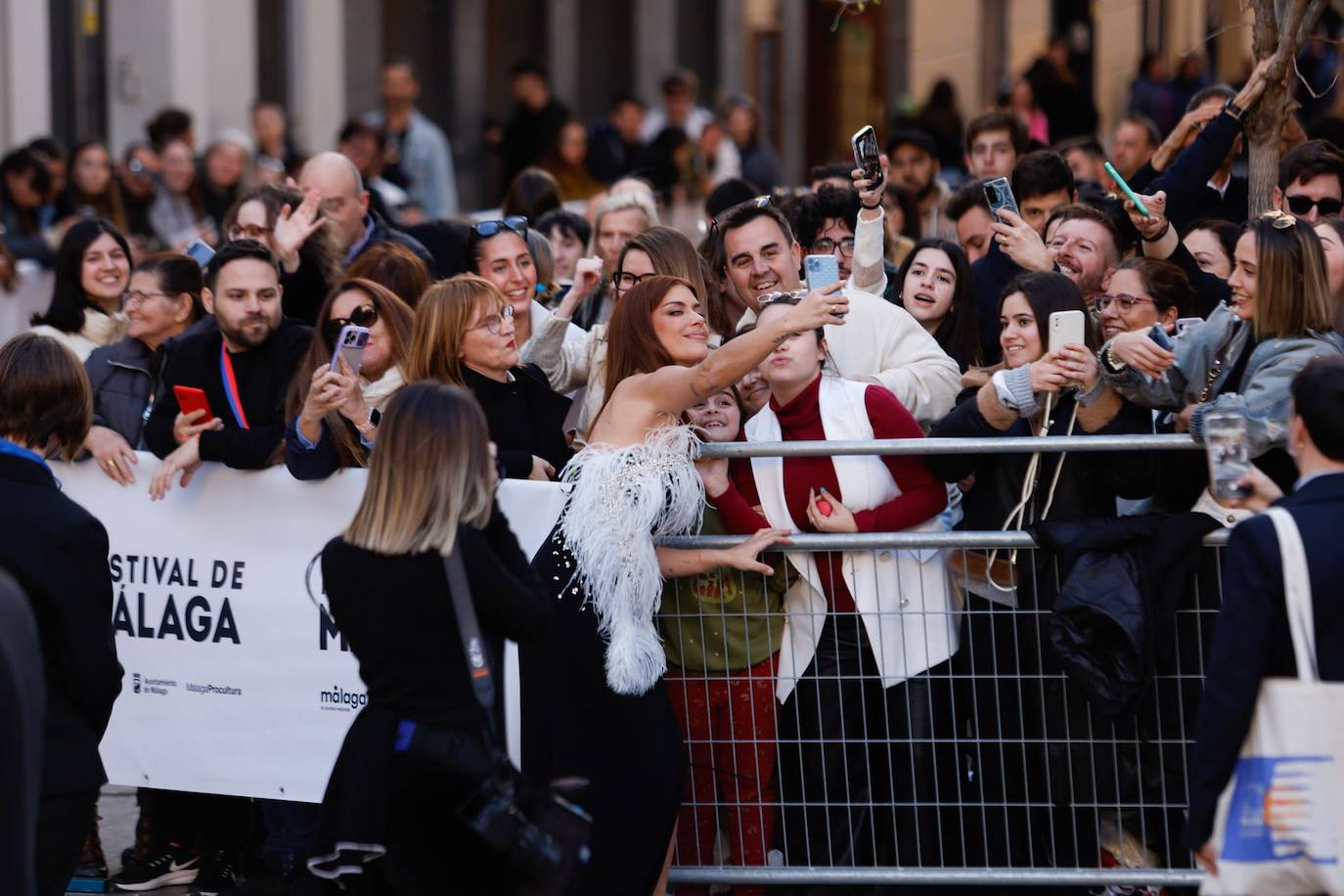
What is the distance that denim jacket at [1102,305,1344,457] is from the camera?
569cm

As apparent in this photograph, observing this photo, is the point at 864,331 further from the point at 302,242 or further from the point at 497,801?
the point at 497,801

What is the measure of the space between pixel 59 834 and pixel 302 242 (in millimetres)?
3410

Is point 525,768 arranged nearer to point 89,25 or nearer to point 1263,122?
point 1263,122

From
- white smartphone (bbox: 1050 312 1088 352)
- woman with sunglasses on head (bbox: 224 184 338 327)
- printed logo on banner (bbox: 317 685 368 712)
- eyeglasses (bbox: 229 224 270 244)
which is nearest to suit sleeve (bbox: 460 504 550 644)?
printed logo on banner (bbox: 317 685 368 712)

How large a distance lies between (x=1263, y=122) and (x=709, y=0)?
1965 cm

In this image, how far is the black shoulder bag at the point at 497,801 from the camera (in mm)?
4750

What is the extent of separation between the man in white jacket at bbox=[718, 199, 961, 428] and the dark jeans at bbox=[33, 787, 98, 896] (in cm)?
289

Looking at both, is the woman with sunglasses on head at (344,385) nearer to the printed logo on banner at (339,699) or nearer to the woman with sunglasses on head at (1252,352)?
the printed logo on banner at (339,699)

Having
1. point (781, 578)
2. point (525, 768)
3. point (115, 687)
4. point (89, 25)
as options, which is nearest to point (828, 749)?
point (781, 578)

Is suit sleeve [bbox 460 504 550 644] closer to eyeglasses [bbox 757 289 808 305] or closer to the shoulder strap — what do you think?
the shoulder strap

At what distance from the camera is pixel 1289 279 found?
5.76m

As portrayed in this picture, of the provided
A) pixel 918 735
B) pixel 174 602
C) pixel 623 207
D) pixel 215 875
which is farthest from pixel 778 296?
pixel 215 875

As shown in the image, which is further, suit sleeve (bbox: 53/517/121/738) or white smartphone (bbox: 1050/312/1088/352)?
white smartphone (bbox: 1050/312/1088/352)

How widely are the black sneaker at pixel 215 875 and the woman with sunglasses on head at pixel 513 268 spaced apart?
2.17 m
